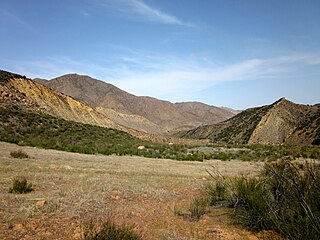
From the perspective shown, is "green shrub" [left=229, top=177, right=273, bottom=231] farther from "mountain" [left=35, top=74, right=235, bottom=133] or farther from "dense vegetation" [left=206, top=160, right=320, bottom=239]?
"mountain" [left=35, top=74, right=235, bottom=133]

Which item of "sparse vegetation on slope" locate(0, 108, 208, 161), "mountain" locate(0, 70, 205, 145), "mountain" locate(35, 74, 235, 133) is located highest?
"mountain" locate(35, 74, 235, 133)

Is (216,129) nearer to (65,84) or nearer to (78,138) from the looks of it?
(78,138)

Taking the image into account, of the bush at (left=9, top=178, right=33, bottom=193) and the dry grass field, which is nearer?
the dry grass field

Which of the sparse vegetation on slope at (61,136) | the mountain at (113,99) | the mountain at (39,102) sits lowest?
the sparse vegetation on slope at (61,136)

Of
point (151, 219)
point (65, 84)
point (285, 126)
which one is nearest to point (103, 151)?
point (151, 219)

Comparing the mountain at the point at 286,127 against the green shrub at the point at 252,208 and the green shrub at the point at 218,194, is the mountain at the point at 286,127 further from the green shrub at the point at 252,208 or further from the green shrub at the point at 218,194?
the green shrub at the point at 252,208

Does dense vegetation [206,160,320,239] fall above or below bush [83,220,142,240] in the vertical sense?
above

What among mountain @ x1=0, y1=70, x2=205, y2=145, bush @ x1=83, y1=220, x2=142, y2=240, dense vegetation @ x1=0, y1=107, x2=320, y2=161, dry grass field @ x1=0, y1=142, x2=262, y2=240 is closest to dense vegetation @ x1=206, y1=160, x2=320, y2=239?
dry grass field @ x1=0, y1=142, x2=262, y2=240

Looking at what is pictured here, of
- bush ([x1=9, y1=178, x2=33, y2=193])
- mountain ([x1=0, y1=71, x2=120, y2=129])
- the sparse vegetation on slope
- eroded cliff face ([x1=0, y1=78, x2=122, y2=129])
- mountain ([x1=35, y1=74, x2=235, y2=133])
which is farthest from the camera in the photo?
mountain ([x1=35, y1=74, x2=235, y2=133])

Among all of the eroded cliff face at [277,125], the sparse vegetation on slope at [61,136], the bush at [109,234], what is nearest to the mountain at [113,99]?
the eroded cliff face at [277,125]

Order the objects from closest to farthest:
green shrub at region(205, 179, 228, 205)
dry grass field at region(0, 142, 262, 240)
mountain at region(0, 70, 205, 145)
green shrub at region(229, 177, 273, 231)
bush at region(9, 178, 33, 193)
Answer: dry grass field at region(0, 142, 262, 240)
green shrub at region(229, 177, 273, 231)
bush at region(9, 178, 33, 193)
green shrub at region(205, 179, 228, 205)
mountain at region(0, 70, 205, 145)

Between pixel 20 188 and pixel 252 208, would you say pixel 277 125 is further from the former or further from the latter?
pixel 20 188

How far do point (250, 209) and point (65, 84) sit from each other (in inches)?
6679

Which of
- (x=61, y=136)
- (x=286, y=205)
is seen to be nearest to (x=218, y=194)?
(x=286, y=205)
